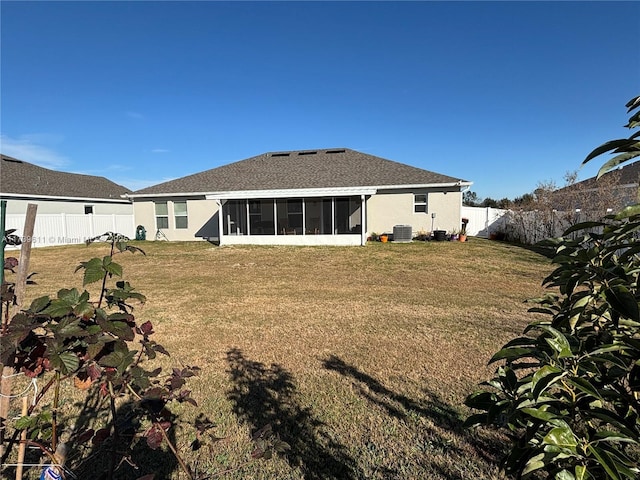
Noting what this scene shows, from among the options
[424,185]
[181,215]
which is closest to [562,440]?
[424,185]

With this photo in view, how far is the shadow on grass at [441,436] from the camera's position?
2.53m

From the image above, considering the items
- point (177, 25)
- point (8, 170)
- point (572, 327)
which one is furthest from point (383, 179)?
point (8, 170)

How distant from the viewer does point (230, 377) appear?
3953 mm

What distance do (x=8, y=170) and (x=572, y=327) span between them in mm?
29355

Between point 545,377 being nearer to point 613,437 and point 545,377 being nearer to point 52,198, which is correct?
point 613,437

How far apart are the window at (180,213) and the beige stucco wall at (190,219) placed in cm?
19

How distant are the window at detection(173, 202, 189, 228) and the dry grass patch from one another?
9796mm

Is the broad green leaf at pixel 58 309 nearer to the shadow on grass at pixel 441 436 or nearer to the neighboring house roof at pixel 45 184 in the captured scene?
the shadow on grass at pixel 441 436

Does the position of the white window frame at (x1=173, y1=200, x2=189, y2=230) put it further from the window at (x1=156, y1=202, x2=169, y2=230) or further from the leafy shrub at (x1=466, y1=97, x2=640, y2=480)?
the leafy shrub at (x1=466, y1=97, x2=640, y2=480)

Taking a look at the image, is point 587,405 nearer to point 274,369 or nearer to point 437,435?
point 437,435

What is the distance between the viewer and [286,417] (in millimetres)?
3182

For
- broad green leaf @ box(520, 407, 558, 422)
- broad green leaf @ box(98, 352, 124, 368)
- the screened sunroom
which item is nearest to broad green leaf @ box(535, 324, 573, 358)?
broad green leaf @ box(520, 407, 558, 422)

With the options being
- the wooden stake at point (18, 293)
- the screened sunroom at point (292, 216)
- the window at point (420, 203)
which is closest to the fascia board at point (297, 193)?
the screened sunroom at point (292, 216)

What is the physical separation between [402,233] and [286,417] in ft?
49.2
